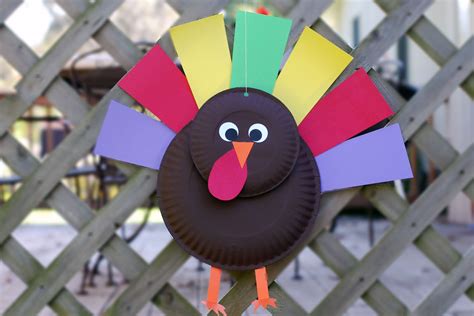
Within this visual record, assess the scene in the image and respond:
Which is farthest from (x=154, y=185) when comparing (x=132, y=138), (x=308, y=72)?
(x=308, y=72)

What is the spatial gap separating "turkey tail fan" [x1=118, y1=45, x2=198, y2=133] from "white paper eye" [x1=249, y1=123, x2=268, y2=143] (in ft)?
0.41

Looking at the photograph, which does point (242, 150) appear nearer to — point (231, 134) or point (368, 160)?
point (231, 134)

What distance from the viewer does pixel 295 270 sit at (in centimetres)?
228

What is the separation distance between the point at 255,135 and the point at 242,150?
1.5 inches

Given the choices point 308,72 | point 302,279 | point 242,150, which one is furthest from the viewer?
point 302,279

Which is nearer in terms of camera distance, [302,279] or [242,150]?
[242,150]

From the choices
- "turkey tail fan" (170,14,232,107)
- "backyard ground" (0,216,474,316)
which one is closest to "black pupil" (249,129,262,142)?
"turkey tail fan" (170,14,232,107)

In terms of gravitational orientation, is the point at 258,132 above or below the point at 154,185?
above

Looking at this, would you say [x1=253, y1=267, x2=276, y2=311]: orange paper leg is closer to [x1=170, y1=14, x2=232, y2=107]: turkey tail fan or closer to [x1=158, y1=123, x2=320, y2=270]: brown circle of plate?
[x1=158, y1=123, x2=320, y2=270]: brown circle of plate

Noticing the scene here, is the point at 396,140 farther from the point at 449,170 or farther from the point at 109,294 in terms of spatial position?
the point at 109,294

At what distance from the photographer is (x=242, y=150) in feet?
3.27

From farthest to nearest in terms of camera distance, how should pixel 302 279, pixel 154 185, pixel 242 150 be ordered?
pixel 302 279 < pixel 154 185 < pixel 242 150

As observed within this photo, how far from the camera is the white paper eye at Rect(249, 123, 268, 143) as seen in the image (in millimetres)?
1012

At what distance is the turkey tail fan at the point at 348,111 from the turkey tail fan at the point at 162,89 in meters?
0.23
